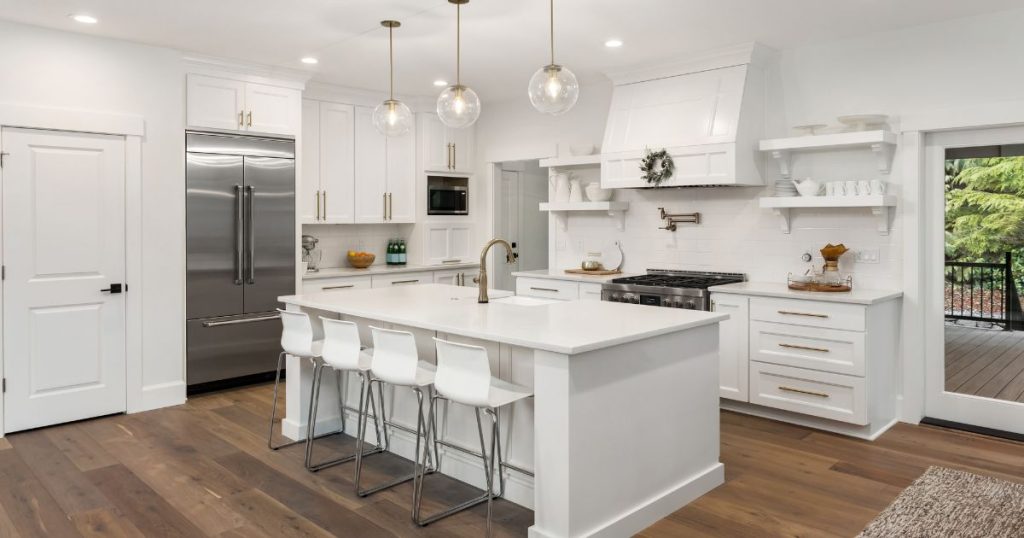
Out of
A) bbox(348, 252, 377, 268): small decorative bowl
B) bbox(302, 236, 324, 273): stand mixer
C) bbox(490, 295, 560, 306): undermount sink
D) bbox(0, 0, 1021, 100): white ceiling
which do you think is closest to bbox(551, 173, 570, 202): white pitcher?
bbox(0, 0, 1021, 100): white ceiling

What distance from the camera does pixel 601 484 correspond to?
2988mm

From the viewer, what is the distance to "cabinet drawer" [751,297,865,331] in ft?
14.4

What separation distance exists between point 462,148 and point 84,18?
381cm

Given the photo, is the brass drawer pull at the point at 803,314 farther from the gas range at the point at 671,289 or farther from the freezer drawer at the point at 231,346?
the freezer drawer at the point at 231,346

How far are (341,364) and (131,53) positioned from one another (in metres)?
3.01

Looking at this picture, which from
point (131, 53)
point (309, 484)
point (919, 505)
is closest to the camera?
point (919, 505)

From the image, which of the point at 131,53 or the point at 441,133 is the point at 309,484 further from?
the point at 441,133

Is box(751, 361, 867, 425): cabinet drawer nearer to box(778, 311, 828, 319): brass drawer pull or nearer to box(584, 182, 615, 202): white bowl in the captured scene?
box(778, 311, 828, 319): brass drawer pull

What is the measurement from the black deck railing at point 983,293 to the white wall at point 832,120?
35 centimetres

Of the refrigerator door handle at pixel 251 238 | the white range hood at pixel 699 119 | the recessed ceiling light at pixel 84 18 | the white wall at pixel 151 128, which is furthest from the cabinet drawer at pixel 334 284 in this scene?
the recessed ceiling light at pixel 84 18

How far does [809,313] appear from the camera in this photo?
15.0 feet

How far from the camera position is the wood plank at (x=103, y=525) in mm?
3141

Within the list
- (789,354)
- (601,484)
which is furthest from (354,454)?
(789,354)

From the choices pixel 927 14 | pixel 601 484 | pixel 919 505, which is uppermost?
pixel 927 14
